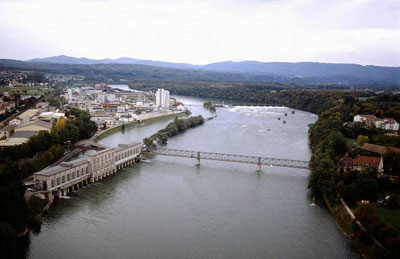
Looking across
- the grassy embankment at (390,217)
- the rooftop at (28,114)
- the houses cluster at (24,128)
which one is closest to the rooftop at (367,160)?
the grassy embankment at (390,217)

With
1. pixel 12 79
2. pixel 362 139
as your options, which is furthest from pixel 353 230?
pixel 12 79

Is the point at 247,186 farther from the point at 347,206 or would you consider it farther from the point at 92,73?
the point at 92,73

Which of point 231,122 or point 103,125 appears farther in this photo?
point 231,122

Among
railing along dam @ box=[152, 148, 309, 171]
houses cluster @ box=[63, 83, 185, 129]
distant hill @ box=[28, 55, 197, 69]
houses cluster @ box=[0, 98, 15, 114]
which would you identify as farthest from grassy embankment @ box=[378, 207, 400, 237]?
distant hill @ box=[28, 55, 197, 69]

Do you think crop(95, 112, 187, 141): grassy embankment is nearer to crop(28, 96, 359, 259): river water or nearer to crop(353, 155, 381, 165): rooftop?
crop(28, 96, 359, 259): river water

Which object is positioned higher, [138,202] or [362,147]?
[362,147]

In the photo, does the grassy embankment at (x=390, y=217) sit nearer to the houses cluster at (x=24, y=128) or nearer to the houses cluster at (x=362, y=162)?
the houses cluster at (x=362, y=162)

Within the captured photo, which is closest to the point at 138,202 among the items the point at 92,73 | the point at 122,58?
the point at 92,73
